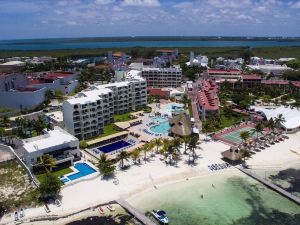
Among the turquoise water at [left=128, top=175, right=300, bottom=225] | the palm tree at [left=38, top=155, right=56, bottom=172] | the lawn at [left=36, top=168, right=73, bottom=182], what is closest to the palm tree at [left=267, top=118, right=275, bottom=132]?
the turquoise water at [left=128, top=175, right=300, bottom=225]

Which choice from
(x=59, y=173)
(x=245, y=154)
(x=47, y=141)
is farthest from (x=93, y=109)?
(x=245, y=154)

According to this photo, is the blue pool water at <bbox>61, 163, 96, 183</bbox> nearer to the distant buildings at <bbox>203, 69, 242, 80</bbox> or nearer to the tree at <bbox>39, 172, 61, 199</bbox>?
the tree at <bbox>39, 172, 61, 199</bbox>

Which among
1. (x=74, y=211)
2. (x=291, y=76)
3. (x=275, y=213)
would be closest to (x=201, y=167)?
(x=275, y=213)

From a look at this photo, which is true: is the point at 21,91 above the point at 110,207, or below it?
above

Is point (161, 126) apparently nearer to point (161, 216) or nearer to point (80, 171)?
point (80, 171)

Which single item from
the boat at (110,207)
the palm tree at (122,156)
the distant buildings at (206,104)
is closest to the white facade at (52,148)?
the palm tree at (122,156)

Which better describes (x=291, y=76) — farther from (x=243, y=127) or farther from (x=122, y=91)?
(x=122, y=91)

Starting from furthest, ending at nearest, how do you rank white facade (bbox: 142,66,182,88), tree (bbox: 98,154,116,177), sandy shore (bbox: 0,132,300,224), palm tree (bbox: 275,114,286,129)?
white facade (bbox: 142,66,182,88)
palm tree (bbox: 275,114,286,129)
tree (bbox: 98,154,116,177)
sandy shore (bbox: 0,132,300,224)
